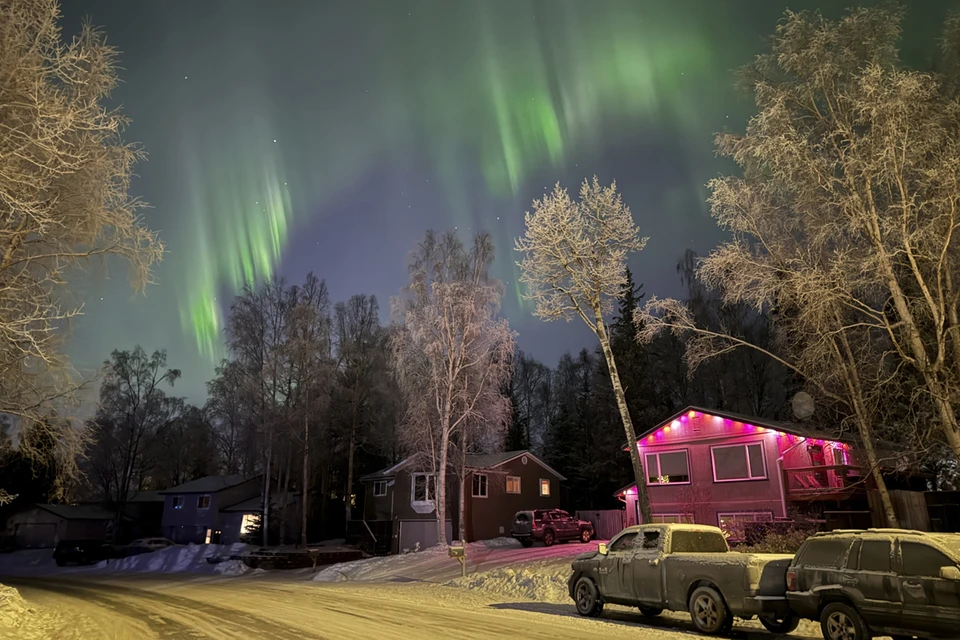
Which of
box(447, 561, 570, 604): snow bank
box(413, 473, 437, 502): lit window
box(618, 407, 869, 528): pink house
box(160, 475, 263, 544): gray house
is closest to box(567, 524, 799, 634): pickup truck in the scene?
box(447, 561, 570, 604): snow bank

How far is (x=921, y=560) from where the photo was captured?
848 centimetres

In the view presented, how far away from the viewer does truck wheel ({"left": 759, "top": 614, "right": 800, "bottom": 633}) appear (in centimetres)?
1058

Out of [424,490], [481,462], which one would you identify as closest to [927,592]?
[481,462]

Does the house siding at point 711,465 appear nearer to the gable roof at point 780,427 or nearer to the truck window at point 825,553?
the gable roof at point 780,427

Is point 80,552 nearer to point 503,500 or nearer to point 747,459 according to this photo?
point 503,500

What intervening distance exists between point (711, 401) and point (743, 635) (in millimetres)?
45541

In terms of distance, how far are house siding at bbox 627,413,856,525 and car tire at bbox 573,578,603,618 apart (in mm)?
16052

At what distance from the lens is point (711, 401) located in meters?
53.0

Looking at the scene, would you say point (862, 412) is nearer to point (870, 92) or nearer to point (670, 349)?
point (870, 92)

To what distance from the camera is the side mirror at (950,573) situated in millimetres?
7973

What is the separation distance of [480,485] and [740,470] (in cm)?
1701

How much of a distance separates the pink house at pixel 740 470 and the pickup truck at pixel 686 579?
14.1m

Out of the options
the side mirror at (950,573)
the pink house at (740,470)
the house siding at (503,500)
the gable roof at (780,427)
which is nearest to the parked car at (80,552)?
the house siding at (503,500)

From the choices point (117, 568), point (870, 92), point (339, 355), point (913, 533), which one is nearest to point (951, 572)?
point (913, 533)
